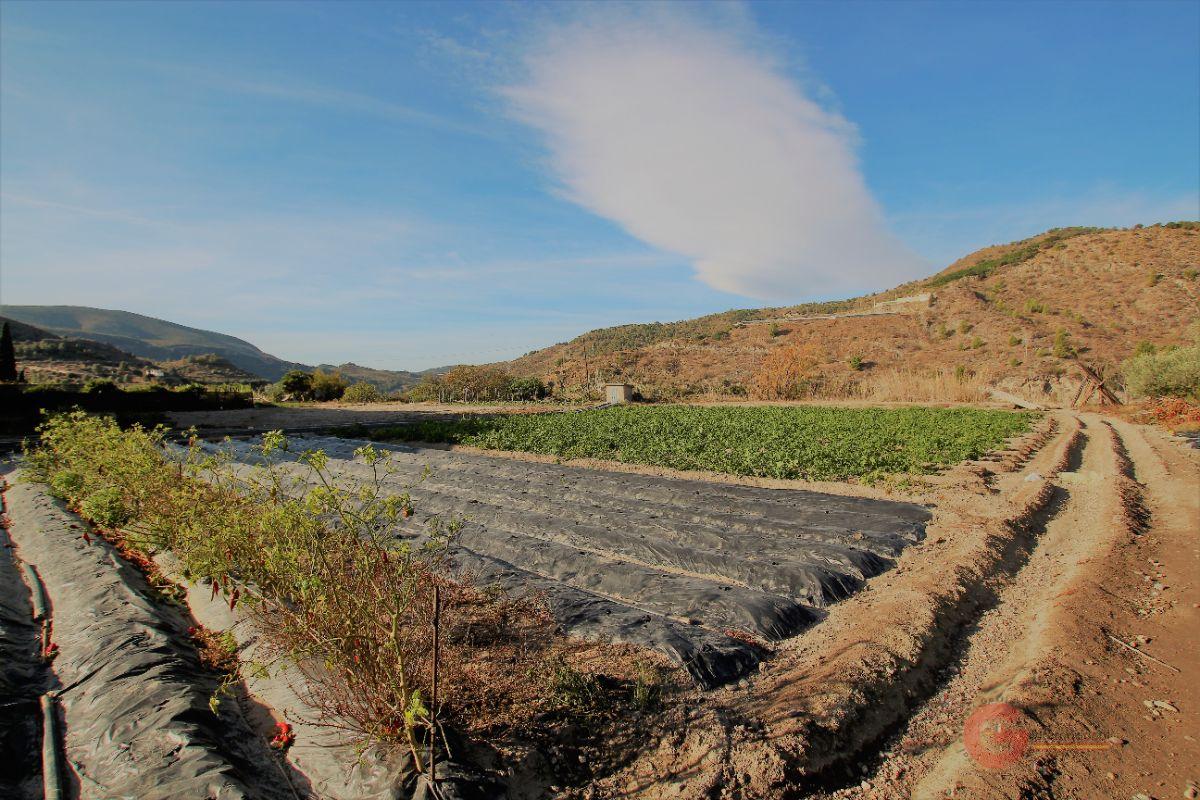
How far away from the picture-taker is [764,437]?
600 inches

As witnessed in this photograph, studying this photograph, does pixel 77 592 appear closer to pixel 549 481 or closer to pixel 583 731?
pixel 583 731

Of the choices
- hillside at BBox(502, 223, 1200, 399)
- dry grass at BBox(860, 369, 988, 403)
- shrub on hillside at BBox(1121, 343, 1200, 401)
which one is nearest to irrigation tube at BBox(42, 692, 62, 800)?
dry grass at BBox(860, 369, 988, 403)

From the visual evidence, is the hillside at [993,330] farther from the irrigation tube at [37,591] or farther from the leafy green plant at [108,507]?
the irrigation tube at [37,591]

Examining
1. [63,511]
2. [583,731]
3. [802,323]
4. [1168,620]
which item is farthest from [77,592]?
[802,323]

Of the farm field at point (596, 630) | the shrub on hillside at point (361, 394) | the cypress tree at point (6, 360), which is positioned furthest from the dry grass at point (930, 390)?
the cypress tree at point (6, 360)

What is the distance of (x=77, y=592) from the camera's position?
18.7 ft

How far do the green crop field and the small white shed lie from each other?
28.1 feet

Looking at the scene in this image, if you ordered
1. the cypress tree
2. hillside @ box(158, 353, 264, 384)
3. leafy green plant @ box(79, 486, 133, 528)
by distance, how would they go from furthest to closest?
hillside @ box(158, 353, 264, 384), the cypress tree, leafy green plant @ box(79, 486, 133, 528)

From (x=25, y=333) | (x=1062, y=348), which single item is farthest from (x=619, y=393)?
(x=25, y=333)

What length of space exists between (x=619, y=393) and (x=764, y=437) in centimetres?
1768

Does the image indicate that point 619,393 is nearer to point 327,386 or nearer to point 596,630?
point 327,386

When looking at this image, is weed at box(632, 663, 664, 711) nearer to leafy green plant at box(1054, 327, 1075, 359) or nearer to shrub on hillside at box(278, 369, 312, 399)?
shrub on hillside at box(278, 369, 312, 399)

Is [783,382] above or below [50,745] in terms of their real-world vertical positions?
above

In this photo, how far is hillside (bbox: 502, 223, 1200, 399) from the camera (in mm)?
35938
